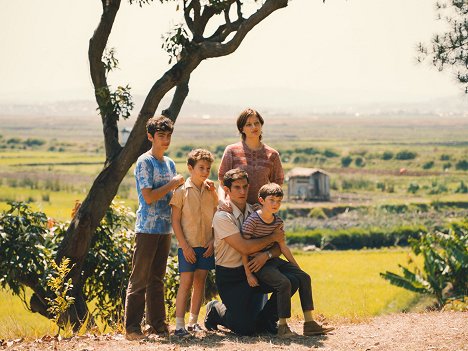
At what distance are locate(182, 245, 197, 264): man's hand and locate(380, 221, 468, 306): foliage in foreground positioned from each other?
6.74m

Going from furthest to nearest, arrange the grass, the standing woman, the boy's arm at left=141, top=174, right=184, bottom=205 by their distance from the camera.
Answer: the grass
the standing woman
the boy's arm at left=141, top=174, right=184, bottom=205

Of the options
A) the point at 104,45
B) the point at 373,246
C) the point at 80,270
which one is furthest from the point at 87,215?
the point at 373,246

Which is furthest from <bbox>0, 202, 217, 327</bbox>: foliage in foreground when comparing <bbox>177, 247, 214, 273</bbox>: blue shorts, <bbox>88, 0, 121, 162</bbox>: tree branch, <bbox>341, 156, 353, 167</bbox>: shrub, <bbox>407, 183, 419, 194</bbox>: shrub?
<bbox>341, 156, 353, 167</bbox>: shrub

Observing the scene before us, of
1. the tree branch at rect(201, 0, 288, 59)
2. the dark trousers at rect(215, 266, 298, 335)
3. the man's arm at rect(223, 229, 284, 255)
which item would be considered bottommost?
the dark trousers at rect(215, 266, 298, 335)

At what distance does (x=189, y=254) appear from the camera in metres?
7.62

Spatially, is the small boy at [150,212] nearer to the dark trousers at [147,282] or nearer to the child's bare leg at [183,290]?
the dark trousers at [147,282]

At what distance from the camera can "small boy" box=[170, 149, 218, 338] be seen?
761 cm

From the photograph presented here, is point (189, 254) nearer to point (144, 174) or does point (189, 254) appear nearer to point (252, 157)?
point (144, 174)

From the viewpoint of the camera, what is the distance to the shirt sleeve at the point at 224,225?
755cm

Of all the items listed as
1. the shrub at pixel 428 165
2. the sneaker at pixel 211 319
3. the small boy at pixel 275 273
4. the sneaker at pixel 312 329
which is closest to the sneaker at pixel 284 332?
the small boy at pixel 275 273

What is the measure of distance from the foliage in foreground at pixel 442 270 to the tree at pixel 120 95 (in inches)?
216

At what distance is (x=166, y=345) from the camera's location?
7242 millimetres

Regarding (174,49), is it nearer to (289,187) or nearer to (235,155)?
(235,155)

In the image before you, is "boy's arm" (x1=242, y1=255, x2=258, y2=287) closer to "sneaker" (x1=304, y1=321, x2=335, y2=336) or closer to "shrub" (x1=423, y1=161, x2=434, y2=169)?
"sneaker" (x1=304, y1=321, x2=335, y2=336)
